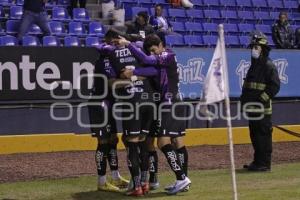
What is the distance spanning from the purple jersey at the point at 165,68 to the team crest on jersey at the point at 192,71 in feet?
21.8

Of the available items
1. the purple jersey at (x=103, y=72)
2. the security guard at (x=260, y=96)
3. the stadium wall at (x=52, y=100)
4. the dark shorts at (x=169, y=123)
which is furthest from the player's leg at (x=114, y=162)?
the stadium wall at (x=52, y=100)

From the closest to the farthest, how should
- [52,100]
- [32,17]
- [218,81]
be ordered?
1. [218,81]
2. [52,100]
3. [32,17]

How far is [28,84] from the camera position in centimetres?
1468

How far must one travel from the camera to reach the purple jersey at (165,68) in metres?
9.38

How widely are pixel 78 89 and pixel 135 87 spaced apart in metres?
5.87

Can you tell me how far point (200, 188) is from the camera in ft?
33.4

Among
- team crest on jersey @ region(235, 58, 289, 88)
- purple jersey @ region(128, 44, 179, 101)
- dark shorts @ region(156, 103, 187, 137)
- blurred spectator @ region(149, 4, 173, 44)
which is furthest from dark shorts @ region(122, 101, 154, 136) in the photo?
blurred spectator @ region(149, 4, 173, 44)

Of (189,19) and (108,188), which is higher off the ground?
(189,19)

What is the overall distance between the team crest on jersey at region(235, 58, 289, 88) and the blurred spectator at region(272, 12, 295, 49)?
2037mm

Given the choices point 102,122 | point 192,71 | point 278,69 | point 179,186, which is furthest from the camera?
point 278,69

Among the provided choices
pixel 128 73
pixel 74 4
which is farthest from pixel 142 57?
pixel 74 4

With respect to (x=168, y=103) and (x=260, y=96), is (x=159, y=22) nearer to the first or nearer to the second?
(x=260, y=96)

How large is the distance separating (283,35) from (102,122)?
11050 mm

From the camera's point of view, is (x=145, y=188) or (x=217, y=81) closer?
(x=217, y=81)
